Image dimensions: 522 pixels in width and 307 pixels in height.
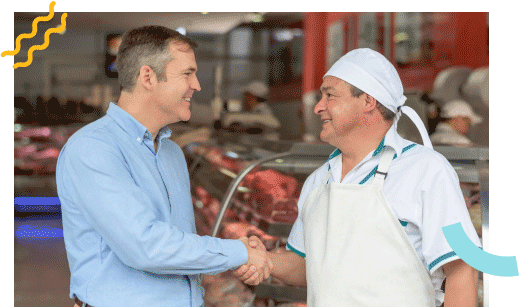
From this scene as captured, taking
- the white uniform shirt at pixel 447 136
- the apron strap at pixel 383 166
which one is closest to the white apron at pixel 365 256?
the apron strap at pixel 383 166

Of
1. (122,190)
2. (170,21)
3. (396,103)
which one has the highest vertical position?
(170,21)

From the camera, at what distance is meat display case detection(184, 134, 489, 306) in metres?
2.33

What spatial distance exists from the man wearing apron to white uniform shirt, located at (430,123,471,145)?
11.0 feet

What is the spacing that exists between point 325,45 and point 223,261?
875 cm

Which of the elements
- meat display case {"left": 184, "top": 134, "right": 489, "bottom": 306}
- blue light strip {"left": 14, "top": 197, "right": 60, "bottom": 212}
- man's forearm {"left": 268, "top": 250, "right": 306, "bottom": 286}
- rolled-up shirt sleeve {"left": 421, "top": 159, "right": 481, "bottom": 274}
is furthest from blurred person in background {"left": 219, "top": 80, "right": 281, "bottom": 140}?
rolled-up shirt sleeve {"left": 421, "top": 159, "right": 481, "bottom": 274}

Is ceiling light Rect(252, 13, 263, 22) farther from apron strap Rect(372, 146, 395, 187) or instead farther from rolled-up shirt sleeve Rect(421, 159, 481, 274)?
rolled-up shirt sleeve Rect(421, 159, 481, 274)

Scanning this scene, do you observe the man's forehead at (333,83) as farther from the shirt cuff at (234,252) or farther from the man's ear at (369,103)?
the shirt cuff at (234,252)

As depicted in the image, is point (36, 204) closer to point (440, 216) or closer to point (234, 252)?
point (234, 252)

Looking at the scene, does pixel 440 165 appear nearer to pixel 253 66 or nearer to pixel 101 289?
pixel 101 289

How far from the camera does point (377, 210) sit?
5.28 feet

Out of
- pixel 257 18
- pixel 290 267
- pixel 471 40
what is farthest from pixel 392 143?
pixel 257 18

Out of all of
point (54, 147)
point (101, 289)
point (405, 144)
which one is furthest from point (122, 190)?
point (54, 147)

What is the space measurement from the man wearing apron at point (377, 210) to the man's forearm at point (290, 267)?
0.16 m

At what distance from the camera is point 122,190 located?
4.84 feet
